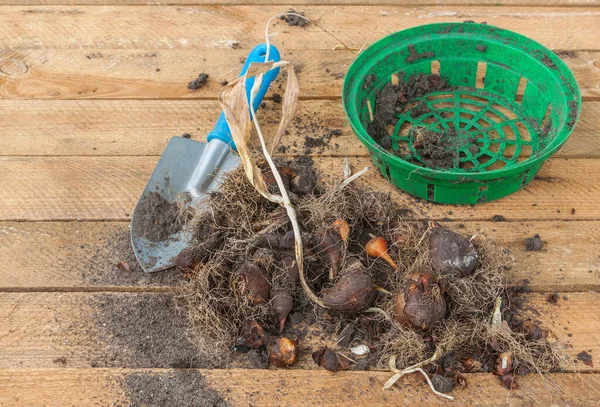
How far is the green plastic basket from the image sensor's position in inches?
56.1

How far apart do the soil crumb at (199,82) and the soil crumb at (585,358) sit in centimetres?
117

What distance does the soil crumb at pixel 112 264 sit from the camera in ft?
4.27

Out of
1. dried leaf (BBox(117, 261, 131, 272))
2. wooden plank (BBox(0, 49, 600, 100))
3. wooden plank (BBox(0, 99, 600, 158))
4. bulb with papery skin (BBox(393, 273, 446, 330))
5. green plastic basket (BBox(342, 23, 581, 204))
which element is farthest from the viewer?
wooden plank (BBox(0, 49, 600, 100))

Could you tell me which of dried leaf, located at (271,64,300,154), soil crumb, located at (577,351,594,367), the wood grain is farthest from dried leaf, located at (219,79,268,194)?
the wood grain

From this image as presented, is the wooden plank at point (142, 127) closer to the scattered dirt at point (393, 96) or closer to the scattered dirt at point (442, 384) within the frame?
the scattered dirt at point (393, 96)

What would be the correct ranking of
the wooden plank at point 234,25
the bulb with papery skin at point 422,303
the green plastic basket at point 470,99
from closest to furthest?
the bulb with papery skin at point 422,303 → the green plastic basket at point 470,99 → the wooden plank at point 234,25

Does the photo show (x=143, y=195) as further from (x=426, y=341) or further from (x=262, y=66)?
(x=426, y=341)

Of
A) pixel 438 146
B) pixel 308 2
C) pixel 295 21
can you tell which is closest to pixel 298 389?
pixel 438 146

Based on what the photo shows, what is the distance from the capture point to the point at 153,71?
70.2 inches

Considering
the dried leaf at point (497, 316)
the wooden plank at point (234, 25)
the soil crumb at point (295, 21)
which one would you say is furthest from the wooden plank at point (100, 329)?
the soil crumb at point (295, 21)

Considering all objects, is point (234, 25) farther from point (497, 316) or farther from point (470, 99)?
point (497, 316)

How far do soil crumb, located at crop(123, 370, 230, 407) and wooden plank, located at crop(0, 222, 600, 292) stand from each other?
208 mm

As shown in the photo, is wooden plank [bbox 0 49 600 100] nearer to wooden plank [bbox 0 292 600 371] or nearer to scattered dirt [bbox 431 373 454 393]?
wooden plank [bbox 0 292 600 371]

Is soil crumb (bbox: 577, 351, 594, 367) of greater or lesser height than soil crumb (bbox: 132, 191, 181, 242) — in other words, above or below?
above
